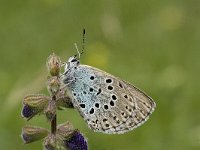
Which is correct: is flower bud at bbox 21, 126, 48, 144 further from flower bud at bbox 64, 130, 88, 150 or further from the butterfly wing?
the butterfly wing

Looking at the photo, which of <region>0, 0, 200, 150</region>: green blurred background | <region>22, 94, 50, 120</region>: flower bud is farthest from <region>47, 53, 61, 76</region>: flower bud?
<region>0, 0, 200, 150</region>: green blurred background

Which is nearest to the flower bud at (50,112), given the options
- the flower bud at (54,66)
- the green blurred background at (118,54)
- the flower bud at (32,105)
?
the flower bud at (32,105)

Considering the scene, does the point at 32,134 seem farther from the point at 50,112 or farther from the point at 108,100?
the point at 108,100

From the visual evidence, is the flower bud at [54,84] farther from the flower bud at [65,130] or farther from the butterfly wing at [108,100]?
the flower bud at [65,130]

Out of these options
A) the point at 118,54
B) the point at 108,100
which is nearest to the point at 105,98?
the point at 108,100

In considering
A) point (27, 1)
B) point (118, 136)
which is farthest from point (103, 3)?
point (118, 136)
